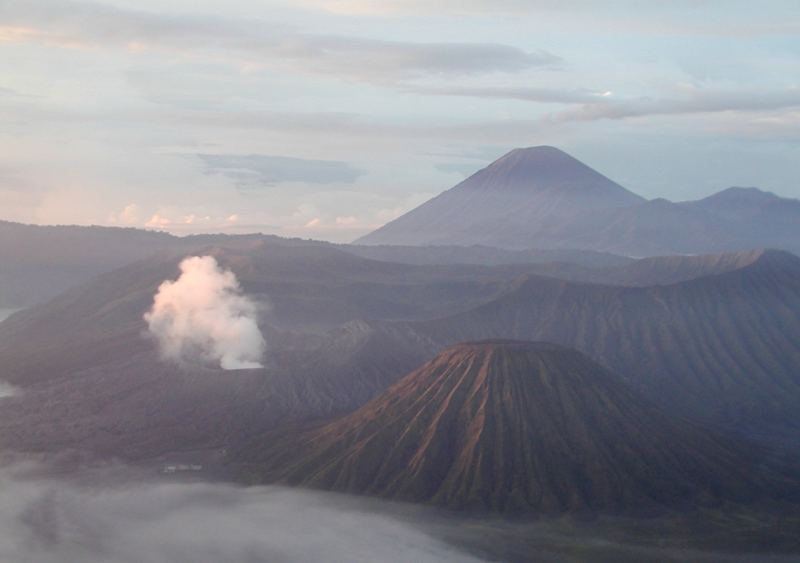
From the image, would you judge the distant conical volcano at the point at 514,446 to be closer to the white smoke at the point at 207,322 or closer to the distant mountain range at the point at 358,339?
the distant mountain range at the point at 358,339

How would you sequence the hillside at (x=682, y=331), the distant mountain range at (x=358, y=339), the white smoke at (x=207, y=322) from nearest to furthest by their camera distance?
the distant mountain range at (x=358, y=339) → the white smoke at (x=207, y=322) → the hillside at (x=682, y=331)

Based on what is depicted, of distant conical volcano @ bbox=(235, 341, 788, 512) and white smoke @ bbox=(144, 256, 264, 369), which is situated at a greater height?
white smoke @ bbox=(144, 256, 264, 369)

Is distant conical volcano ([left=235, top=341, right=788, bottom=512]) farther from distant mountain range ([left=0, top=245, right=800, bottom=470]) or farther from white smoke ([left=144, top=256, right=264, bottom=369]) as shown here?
white smoke ([left=144, top=256, right=264, bottom=369])

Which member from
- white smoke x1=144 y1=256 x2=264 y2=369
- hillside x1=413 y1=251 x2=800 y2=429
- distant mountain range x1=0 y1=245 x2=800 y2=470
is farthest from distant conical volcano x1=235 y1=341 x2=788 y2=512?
hillside x1=413 y1=251 x2=800 y2=429

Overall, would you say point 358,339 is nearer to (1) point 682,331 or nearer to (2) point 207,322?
(2) point 207,322

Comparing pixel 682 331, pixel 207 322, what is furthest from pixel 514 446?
pixel 682 331

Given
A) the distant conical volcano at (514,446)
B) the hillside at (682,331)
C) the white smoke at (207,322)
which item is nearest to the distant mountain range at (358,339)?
the hillside at (682,331)

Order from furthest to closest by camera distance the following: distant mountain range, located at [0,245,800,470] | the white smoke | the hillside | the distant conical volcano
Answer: the hillside, the white smoke, distant mountain range, located at [0,245,800,470], the distant conical volcano
